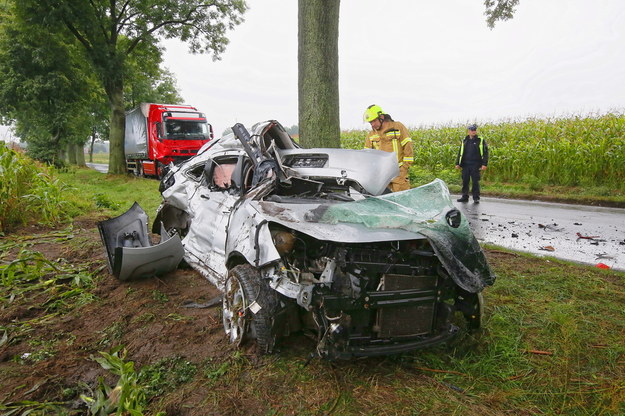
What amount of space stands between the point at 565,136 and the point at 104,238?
13.7 meters

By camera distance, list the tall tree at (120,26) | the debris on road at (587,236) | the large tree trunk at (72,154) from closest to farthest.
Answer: the debris on road at (587,236), the tall tree at (120,26), the large tree trunk at (72,154)

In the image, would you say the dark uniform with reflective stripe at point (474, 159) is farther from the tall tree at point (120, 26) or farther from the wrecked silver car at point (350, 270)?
the tall tree at point (120, 26)

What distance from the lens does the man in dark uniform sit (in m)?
10.2

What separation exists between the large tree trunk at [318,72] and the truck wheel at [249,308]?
11.8 feet

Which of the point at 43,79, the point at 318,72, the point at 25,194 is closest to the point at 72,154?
the point at 43,79

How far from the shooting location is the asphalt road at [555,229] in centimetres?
580

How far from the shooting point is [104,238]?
479 cm

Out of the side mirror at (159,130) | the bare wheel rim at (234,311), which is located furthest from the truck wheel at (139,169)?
the bare wheel rim at (234,311)

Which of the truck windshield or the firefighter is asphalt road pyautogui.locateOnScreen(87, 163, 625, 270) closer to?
the firefighter

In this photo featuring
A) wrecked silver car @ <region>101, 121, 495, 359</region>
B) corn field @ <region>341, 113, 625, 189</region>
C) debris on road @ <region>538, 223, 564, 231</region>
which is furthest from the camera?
corn field @ <region>341, 113, 625, 189</region>

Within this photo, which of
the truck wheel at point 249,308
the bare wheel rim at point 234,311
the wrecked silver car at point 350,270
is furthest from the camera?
the bare wheel rim at point 234,311

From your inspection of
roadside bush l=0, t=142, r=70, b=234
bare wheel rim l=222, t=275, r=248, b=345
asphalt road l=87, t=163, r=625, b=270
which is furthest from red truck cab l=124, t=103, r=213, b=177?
bare wheel rim l=222, t=275, r=248, b=345

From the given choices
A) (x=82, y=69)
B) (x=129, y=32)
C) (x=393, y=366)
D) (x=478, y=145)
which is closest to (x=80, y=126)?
(x=82, y=69)

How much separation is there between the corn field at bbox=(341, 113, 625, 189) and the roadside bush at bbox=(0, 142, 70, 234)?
1111cm
